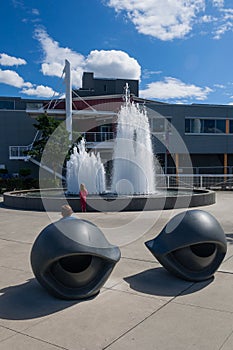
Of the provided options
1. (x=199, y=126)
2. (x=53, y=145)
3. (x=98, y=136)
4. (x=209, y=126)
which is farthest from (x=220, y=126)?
(x=53, y=145)

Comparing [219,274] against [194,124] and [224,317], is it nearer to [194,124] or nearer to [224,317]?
[224,317]

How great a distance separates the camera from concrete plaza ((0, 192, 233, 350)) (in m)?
3.69

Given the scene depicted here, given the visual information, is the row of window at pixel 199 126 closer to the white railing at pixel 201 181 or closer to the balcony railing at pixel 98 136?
the balcony railing at pixel 98 136

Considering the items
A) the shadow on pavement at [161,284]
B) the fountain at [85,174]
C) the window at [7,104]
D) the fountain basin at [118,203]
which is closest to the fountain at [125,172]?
the fountain at [85,174]

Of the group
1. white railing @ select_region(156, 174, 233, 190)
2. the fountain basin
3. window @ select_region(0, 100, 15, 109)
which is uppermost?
window @ select_region(0, 100, 15, 109)

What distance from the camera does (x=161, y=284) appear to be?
5.47 meters

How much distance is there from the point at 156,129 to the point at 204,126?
219 inches

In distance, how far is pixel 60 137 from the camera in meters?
24.3

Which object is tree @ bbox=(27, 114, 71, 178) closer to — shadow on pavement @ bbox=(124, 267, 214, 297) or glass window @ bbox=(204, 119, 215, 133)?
glass window @ bbox=(204, 119, 215, 133)

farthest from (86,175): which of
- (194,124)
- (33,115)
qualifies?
(194,124)

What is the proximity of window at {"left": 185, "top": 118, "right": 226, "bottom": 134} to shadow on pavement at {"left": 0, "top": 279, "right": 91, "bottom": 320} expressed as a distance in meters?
33.9

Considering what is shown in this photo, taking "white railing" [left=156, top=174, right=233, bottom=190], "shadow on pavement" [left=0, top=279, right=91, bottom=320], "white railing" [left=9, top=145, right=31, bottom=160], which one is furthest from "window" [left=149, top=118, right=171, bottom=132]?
"shadow on pavement" [left=0, top=279, right=91, bottom=320]

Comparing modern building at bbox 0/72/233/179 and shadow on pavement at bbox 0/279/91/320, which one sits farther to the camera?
modern building at bbox 0/72/233/179

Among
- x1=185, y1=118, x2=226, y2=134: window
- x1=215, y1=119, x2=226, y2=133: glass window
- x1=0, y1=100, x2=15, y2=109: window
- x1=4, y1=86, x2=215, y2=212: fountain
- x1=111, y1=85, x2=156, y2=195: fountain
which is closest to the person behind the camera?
x1=4, y1=86, x2=215, y2=212: fountain
